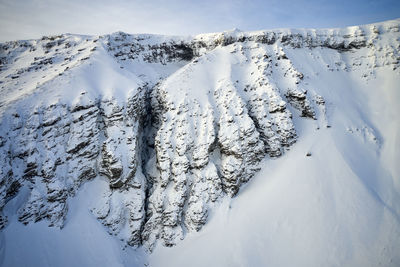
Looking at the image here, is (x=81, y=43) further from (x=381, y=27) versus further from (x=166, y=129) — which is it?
(x=381, y=27)

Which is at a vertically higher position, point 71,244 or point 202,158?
point 202,158

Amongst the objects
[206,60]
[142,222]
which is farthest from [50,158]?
[206,60]

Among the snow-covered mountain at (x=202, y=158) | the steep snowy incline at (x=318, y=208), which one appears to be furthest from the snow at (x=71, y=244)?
the steep snowy incline at (x=318, y=208)

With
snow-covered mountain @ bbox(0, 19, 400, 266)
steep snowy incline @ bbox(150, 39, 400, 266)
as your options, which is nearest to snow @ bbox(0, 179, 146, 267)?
snow-covered mountain @ bbox(0, 19, 400, 266)

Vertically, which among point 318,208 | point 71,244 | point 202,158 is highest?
point 202,158

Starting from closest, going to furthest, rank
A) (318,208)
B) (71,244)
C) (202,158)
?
(71,244), (318,208), (202,158)

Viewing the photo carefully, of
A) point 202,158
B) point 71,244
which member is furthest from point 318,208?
point 71,244

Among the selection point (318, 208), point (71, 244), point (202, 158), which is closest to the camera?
point (71, 244)

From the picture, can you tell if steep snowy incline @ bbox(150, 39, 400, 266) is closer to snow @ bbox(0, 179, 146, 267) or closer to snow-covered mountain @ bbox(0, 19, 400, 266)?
snow-covered mountain @ bbox(0, 19, 400, 266)

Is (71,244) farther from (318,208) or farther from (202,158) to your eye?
(318,208)
